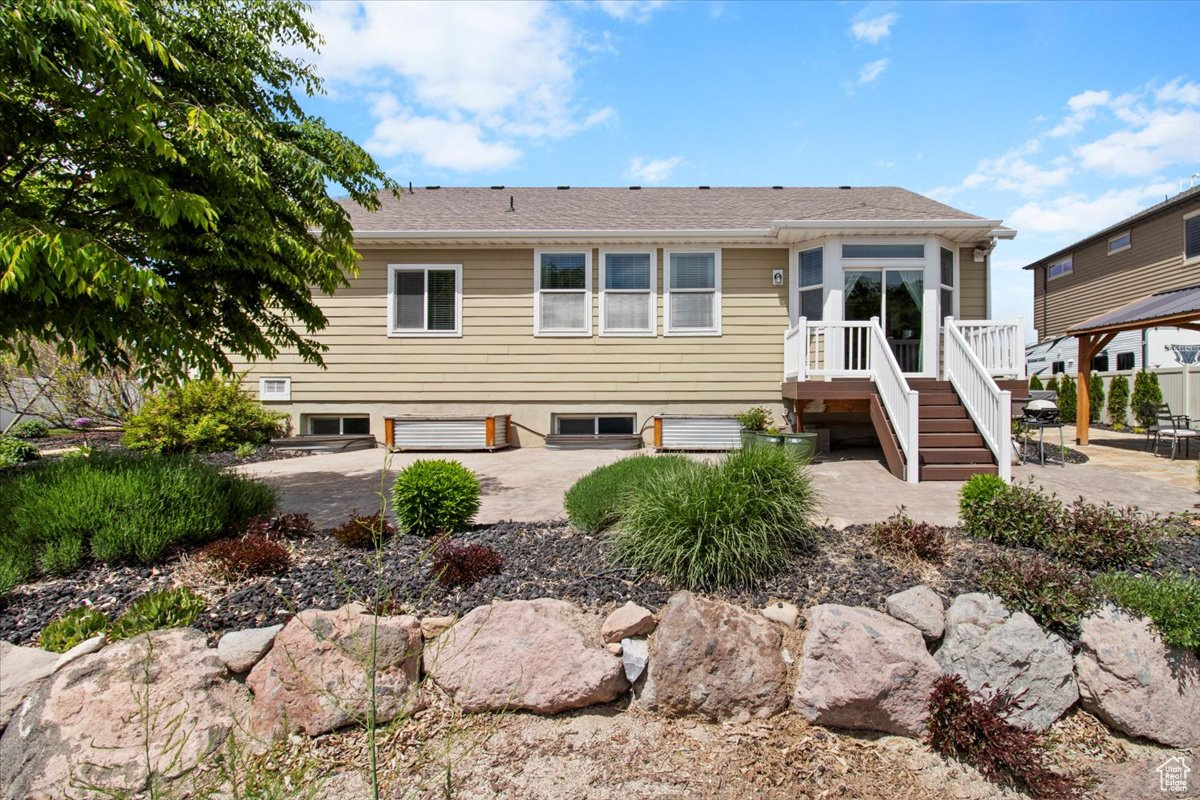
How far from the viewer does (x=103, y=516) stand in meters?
3.54

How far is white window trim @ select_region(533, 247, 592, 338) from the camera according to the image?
33.7 ft

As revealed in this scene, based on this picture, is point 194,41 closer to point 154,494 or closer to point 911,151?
point 154,494

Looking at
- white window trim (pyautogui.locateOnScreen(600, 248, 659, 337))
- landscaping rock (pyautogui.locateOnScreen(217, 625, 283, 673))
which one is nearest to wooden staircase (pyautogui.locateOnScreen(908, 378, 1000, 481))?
white window trim (pyautogui.locateOnScreen(600, 248, 659, 337))

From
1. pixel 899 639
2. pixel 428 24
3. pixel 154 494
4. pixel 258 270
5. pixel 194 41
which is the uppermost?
pixel 428 24

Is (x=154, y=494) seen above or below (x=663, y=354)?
below

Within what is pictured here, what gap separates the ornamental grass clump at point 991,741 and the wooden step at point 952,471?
449 cm

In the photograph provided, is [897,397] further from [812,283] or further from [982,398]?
[812,283]

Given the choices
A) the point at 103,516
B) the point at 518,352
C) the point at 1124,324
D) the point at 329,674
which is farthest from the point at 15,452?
the point at 1124,324

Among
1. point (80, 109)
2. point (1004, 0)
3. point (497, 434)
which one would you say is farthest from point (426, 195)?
point (1004, 0)

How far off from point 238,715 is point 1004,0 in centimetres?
892

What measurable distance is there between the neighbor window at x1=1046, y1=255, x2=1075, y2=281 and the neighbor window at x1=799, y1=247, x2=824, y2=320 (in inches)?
593

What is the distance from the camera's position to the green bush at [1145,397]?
1286cm

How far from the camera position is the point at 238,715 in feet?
9.27

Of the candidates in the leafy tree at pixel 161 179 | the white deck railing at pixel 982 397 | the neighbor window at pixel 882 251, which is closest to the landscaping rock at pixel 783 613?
the leafy tree at pixel 161 179
